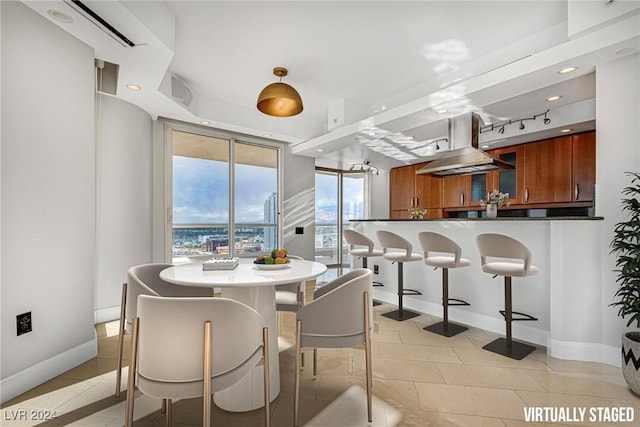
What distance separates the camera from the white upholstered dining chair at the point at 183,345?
120 centimetres

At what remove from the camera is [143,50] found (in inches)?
100

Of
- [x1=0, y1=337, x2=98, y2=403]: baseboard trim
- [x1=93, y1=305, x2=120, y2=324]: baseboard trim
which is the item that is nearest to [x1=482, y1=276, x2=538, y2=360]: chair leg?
[x1=0, y1=337, x2=98, y2=403]: baseboard trim

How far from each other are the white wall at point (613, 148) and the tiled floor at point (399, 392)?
20.0 inches

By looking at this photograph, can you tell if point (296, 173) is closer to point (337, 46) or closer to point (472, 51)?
point (337, 46)

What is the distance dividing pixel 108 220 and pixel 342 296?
3.12 m

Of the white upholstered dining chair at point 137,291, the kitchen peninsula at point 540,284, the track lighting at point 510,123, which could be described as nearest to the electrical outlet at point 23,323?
the white upholstered dining chair at point 137,291

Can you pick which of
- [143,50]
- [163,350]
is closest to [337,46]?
[143,50]

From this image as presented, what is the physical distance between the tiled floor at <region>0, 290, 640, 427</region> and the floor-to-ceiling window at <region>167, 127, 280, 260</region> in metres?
2.22

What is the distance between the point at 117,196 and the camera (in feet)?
11.9

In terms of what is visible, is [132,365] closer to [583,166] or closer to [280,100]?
[280,100]

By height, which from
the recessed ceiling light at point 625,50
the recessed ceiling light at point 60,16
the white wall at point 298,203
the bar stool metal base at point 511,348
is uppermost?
the recessed ceiling light at point 60,16

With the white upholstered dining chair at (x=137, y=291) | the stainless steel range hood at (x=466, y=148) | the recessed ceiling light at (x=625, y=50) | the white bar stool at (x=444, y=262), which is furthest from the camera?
the stainless steel range hood at (x=466, y=148)

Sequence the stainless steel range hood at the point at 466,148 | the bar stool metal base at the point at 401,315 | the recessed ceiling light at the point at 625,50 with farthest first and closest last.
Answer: the stainless steel range hood at the point at 466,148, the bar stool metal base at the point at 401,315, the recessed ceiling light at the point at 625,50

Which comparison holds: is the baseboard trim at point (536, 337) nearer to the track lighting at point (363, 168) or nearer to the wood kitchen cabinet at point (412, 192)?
the wood kitchen cabinet at point (412, 192)
